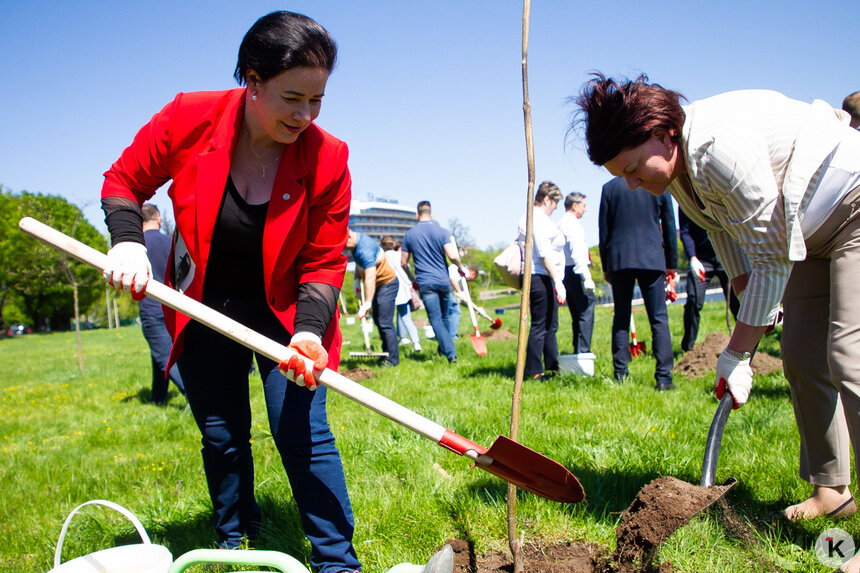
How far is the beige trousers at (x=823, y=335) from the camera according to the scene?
1.95m

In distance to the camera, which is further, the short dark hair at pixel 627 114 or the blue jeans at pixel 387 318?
the blue jeans at pixel 387 318

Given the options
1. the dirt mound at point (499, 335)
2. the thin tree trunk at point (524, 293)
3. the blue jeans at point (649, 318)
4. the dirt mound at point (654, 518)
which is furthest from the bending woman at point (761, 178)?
the dirt mound at point (499, 335)

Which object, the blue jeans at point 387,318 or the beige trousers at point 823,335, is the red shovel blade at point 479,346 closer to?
the blue jeans at point 387,318

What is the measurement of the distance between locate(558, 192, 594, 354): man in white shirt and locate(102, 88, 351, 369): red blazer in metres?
4.50

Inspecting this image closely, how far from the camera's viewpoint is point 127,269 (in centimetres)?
194

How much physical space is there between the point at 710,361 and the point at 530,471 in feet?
13.6

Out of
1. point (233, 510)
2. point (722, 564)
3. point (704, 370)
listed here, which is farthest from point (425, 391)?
point (722, 564)

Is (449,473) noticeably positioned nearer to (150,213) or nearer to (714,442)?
(714,442)

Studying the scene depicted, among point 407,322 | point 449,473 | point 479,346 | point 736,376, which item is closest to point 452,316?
point 407,322

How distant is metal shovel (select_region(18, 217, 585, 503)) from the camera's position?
1.90 metres

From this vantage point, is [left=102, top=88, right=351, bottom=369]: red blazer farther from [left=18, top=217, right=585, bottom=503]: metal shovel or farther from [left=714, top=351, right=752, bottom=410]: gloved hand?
Answer: [left=714, top=351, right=752, bottom=410]: gloved hand

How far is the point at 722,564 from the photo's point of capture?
205cm

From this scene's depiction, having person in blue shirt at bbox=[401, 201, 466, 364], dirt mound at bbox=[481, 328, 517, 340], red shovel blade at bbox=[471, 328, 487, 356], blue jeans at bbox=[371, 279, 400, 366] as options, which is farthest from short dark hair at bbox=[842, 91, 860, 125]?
dirt mound at bbox=[481, 328, 517, 340]

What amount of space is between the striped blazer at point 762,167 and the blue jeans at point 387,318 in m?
5.68
